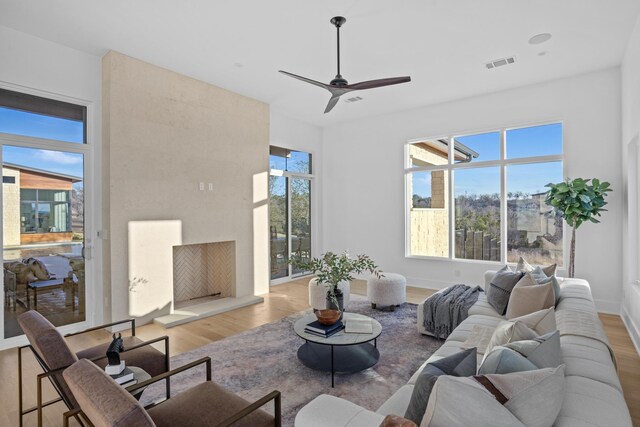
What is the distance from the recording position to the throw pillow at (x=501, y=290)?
3.34 metres

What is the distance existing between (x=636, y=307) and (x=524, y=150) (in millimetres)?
2789

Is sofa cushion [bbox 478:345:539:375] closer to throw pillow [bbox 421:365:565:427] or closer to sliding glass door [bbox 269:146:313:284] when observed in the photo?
throw pillow [bbox 421:365:565:427]

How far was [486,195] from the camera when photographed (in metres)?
5.95

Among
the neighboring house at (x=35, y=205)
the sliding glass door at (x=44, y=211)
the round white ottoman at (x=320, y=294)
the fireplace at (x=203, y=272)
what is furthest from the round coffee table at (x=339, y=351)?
the neighboring house at (x=35, y=205)

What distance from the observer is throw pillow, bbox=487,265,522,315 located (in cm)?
334

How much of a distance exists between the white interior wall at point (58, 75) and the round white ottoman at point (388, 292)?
3.64m

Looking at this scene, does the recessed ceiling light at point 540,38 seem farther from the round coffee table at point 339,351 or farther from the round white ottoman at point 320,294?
the round white ottoman at point 320,294

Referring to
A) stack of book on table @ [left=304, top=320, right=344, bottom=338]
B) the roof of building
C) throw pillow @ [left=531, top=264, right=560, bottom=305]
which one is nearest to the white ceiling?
the roof of building

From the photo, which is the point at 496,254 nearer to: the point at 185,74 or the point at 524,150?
the point at 524,150

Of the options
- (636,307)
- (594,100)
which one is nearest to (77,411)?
(636,307)

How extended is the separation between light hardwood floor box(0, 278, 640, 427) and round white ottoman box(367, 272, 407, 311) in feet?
1.95

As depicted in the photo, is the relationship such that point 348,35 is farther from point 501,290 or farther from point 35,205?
point 35,205

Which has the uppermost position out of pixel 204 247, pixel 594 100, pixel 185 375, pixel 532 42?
pixel 532 42

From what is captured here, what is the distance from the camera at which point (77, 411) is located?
1.52m
